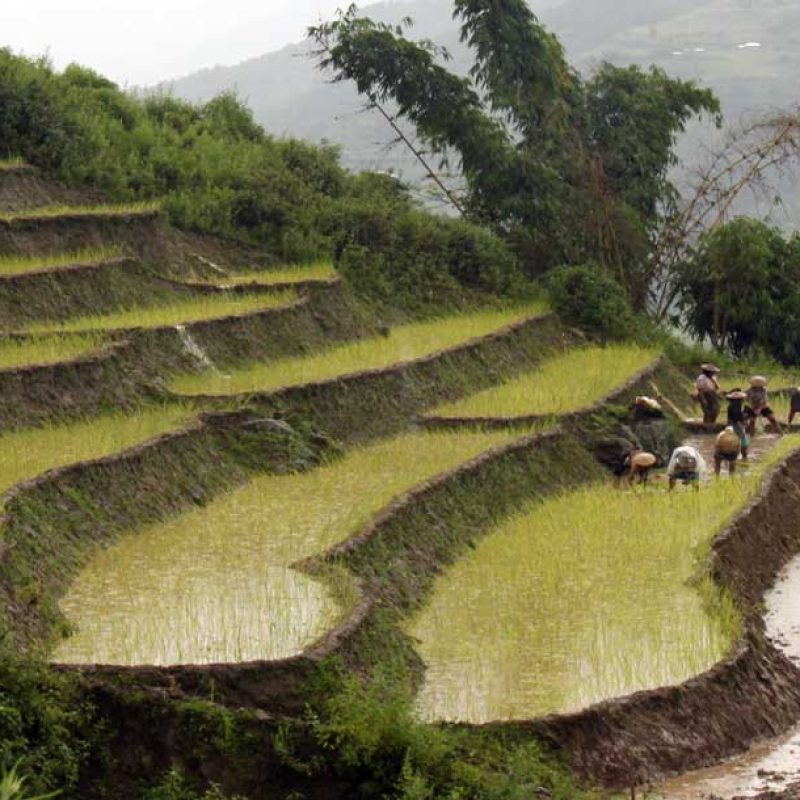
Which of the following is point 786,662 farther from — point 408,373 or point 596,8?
point 596,8

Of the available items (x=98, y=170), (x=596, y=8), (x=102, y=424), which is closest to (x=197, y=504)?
(x=102, y=424)

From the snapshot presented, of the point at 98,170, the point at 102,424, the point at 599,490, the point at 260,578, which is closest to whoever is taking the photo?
the point at 260,578

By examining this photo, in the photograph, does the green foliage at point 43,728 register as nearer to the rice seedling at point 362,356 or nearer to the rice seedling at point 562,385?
the rice seedling at point 362,356

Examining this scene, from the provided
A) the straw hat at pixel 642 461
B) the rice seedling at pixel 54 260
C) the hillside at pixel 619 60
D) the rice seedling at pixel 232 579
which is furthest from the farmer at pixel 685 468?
the hillside at pixel 619 60

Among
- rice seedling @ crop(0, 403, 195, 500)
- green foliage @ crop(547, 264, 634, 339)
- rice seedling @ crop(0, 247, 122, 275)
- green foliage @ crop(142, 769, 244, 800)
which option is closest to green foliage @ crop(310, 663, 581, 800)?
green foliage @ crop(142, 769, 244, 800)

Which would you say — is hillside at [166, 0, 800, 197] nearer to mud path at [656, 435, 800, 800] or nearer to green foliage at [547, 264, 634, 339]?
green foliage at [547, 264, 634, 339]

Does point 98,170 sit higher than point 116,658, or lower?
higher

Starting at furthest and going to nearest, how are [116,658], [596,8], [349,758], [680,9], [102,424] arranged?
[680,9] < [596,8] < [102,424] < [116,658] < [349,758]
